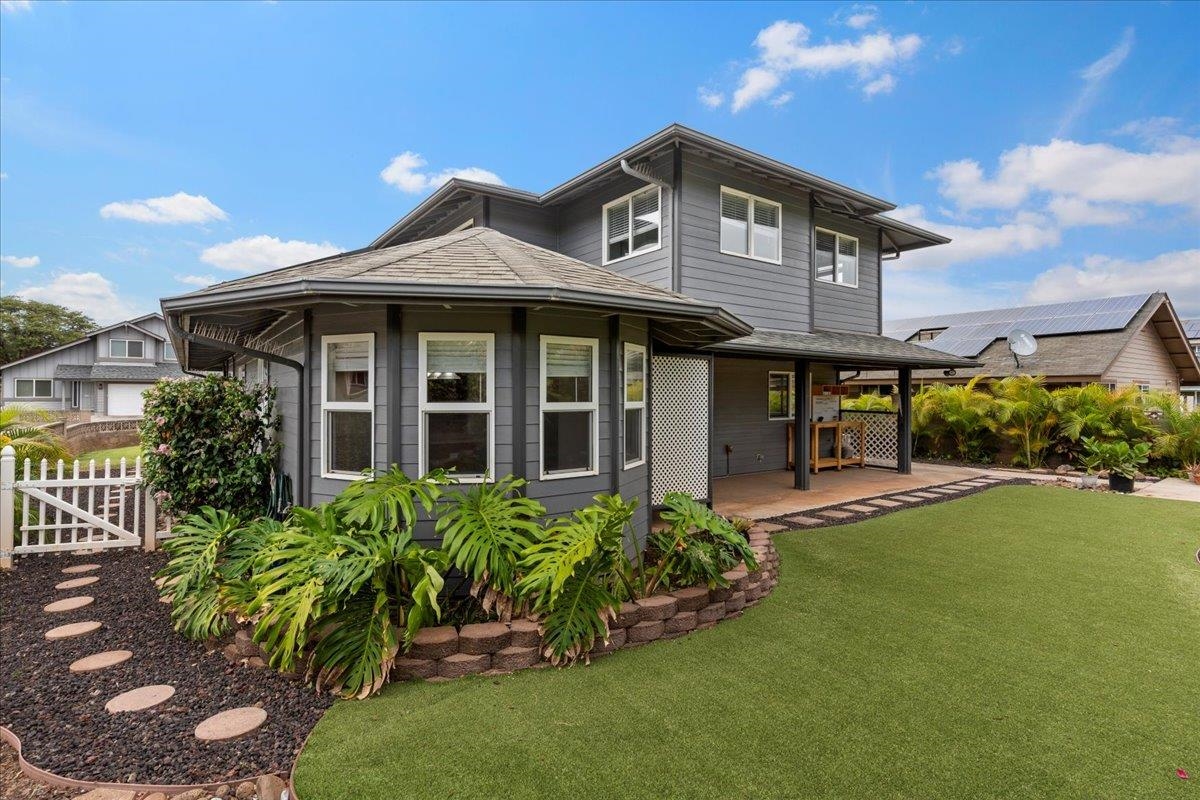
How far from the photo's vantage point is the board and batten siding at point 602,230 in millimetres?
8250

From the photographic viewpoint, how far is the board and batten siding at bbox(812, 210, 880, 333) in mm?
10508

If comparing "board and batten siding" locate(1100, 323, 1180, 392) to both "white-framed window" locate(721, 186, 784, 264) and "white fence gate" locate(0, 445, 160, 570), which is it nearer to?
"white-framed window" locate(721, 186, 784, 264)

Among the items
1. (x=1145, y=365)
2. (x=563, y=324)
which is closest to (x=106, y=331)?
(x=563, y=324)

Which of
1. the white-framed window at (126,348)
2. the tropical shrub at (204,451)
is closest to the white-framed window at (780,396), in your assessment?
the tropical shrub at (204,451)

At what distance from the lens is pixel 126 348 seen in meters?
28.7

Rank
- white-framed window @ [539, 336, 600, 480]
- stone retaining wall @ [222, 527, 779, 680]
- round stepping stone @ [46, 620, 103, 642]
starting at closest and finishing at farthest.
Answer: stone retaining wall @ [222, 527, 779, 680]
round stepping stone @ [46, 620, 103, 642]
white-framed window @ [539, 336, 600, 480]

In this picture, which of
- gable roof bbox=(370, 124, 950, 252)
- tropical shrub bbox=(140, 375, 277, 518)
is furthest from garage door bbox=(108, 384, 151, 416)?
tropical shrub bbox=(140, 375, 277, 518)

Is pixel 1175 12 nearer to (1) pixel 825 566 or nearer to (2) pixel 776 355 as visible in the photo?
(2) pixel 776 355

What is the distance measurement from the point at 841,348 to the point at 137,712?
9443 millimetres

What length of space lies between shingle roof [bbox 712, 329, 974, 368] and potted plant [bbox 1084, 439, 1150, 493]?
2.77 m

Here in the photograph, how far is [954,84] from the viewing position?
592 inches

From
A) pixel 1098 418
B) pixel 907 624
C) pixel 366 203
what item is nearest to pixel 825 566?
pixel 907 624

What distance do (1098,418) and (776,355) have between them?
8.46 meters

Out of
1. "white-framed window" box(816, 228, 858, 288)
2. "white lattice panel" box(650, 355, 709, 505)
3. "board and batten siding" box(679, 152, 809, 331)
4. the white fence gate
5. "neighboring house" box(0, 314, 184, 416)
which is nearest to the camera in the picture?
the white fence gate
